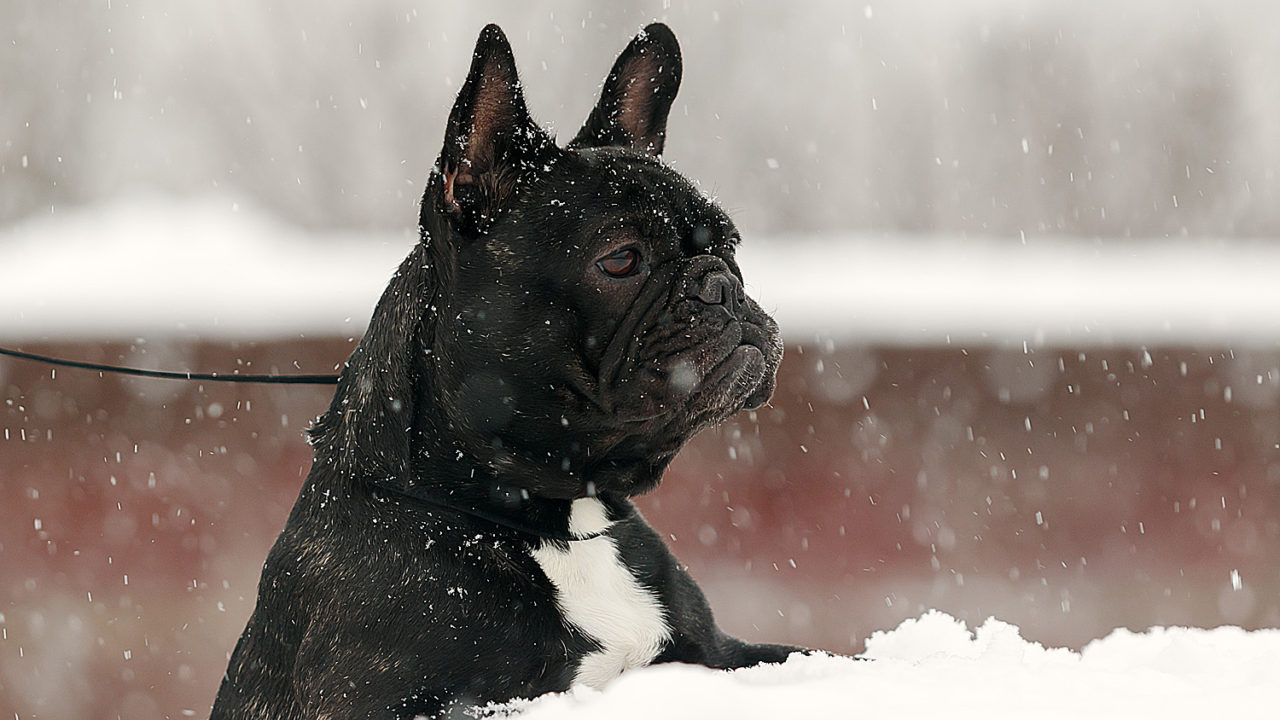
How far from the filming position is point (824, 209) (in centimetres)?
817

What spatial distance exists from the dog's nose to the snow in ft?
2.64

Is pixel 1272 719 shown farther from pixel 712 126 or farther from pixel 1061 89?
pixel 1061 89

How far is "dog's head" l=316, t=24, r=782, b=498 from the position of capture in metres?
2.36

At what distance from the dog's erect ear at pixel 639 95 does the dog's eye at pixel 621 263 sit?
20.6 inches

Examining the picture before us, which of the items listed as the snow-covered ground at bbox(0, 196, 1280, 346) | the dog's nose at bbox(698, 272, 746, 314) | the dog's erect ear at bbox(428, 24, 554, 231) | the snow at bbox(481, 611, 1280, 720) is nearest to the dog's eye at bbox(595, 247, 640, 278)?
the dog's nose at bbox(698, 272, 746, 314)

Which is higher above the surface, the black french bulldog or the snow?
the black french bulldog

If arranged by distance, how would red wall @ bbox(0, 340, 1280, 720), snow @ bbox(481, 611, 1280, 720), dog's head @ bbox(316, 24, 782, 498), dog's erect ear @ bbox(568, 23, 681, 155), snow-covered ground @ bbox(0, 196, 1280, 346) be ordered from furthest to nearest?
snow-covered ground @ bbox(0, 196, 1280, 346) → red wall @ bbox(0, 340, 1280, 720) → dog's erect ear @ bbox(568, 23, 681, 155) → dog's head @ bbox(316, 24, 782, 498) → snow @ bbox(481, 611, 1280, 720)

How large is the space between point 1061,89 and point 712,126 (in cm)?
260

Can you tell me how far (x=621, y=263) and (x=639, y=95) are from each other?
67cm

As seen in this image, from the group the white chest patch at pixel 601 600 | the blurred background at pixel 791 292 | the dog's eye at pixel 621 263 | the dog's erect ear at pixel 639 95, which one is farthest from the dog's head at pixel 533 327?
the blurred background at pixel 791 292

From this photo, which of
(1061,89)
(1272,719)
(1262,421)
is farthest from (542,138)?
(1061,89)

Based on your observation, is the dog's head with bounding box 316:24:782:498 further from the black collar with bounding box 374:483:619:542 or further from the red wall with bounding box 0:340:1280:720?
the red wall with bounding box 0:340:1280:720

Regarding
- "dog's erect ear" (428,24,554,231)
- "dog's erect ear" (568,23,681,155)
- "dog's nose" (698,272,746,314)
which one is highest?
"dog's erect ear" (568,23,681,155)

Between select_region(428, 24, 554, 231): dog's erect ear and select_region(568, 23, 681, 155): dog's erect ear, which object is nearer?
select_region(428, 24, 554, 231): dog's erect ear
